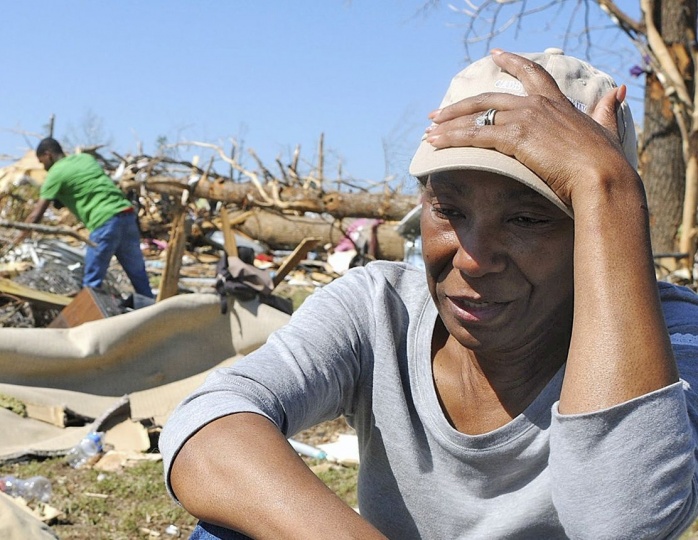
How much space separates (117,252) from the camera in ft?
27.0

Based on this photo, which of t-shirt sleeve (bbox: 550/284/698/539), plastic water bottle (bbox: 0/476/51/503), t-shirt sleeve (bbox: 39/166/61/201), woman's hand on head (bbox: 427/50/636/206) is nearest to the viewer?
t-shirt sleeve (bbox: 550/284/698/539)

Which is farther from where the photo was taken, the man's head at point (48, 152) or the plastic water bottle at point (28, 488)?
the man's head at point (48, 152)

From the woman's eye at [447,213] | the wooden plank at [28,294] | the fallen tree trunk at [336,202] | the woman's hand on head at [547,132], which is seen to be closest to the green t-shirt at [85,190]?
the wooden plank at [28,294]

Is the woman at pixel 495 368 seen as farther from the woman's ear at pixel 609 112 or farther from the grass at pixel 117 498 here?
the grass at pixel 117 498

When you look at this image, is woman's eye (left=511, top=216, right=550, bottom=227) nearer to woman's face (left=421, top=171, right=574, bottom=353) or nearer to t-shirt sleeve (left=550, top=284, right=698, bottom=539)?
woman's face (left=421, top=171, right=574, bottom=353)

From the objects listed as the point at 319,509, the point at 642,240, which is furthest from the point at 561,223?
the point at 319,509

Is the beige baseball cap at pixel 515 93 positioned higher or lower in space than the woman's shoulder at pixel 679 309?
higher

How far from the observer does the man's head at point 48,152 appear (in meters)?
8.50

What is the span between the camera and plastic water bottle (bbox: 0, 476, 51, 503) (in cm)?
382

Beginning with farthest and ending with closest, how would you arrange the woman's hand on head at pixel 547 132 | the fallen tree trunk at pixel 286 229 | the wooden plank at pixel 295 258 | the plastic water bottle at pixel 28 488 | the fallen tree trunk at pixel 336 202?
1. the fallen tree trunk at pixel 286 229
2. the fallen tree trunk at pixel 336 202
3. the wooden plank at pixel 295 258
4. the plastic water bottle at pixel 28 488
5. the woman's hand on head at pixel 547 132

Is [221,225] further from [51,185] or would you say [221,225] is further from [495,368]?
[495,368]

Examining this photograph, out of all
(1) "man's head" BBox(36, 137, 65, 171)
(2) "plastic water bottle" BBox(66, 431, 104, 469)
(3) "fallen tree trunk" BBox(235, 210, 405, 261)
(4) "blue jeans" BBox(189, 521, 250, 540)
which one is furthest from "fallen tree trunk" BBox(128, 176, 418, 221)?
(4) "blue jeans" BBox(189, 521, 250, 540)

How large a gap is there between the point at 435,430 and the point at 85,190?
24.3ft

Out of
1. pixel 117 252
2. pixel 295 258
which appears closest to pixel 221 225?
pixel 117 252
